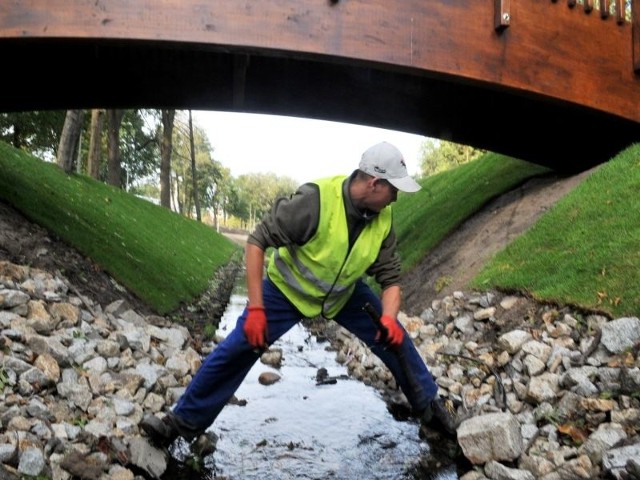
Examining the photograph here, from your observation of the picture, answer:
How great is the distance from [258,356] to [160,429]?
0.96 meters

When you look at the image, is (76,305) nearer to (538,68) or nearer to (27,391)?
(27,391)

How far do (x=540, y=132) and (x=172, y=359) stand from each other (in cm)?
788

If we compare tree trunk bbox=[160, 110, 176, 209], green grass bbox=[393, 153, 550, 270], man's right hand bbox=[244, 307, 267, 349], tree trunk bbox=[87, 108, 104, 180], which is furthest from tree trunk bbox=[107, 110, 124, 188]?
man's right hand bbox=[244, 307, 267, 349]

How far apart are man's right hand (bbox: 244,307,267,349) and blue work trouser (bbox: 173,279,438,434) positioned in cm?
16

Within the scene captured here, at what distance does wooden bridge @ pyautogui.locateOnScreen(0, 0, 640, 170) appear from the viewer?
722 centimetres

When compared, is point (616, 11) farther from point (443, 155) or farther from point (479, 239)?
point (443, 155)

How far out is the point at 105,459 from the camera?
422 cm

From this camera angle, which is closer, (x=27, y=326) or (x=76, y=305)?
(x=27, y=326)

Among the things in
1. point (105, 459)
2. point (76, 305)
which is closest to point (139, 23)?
point (76, 305)

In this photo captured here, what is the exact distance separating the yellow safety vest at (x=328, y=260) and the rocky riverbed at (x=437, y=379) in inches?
59.7

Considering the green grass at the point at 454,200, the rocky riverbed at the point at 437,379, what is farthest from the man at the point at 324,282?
the green grass at the point at 454,200

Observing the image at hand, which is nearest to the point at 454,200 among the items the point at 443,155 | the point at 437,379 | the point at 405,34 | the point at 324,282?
the point at 405,34

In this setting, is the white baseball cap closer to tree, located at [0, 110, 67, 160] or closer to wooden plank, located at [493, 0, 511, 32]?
wooden plank, located at [493, 0, 511, 32]

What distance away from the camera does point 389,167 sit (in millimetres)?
3984
